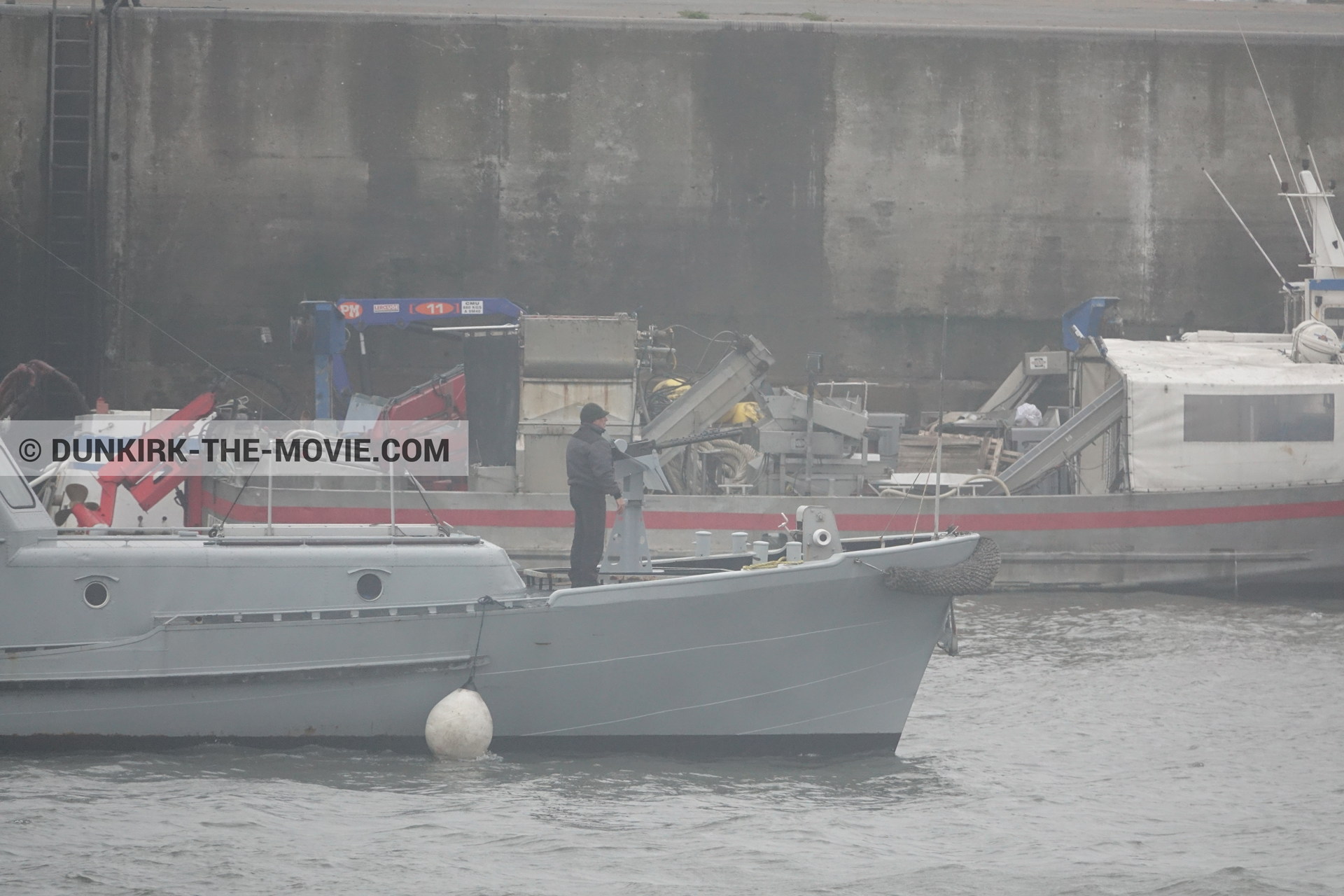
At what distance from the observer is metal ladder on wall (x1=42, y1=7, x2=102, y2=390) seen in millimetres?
20062

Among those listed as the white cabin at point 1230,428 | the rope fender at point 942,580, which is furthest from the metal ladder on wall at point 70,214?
the rope fender at point 942,580

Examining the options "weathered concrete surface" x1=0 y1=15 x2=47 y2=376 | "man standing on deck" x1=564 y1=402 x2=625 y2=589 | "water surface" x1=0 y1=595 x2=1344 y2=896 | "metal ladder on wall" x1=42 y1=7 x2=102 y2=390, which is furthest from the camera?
"weathered concrete surface" x1=0 y1=15 x2=47 y2=376

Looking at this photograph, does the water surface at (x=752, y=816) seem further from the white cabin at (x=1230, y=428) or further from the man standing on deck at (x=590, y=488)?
the white cabin at (x=1230, y=428)

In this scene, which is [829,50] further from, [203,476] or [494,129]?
[203,476]

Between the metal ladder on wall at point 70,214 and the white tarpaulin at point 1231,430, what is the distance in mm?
13003

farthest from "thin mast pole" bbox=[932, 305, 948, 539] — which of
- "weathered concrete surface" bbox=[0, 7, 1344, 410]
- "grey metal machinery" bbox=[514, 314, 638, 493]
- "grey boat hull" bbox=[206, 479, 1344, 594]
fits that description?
"weathered concrete surface" bbox=[0, 7, 1344, 410]

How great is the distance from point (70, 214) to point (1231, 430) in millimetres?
14244

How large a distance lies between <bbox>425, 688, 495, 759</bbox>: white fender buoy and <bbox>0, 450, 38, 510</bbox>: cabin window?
250cm

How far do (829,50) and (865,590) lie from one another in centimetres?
1353

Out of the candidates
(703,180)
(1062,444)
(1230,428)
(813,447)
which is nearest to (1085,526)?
(1062,444)

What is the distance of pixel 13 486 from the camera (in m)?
8.58

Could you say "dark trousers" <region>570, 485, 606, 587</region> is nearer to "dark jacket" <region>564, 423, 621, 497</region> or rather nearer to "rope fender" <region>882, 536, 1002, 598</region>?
"dark jacket" <region>564, 423, 621, 497</region>

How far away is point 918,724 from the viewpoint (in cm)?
991

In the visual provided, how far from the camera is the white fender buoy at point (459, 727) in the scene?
843 centimetres
